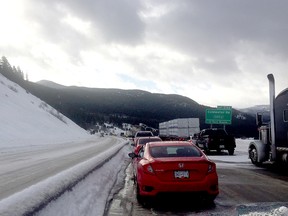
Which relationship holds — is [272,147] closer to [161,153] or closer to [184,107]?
[161,153]

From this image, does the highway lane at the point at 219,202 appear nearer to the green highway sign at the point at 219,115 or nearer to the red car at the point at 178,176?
the red car at the point at 178,176

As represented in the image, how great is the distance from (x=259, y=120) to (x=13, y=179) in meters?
10.5

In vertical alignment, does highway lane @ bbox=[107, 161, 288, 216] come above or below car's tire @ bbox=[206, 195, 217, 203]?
below

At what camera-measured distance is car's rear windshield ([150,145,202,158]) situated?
29.8 ft

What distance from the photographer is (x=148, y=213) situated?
7.68 metres

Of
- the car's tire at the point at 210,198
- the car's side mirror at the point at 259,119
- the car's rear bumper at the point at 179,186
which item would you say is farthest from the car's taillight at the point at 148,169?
the car's side mirror at the point at 259,119

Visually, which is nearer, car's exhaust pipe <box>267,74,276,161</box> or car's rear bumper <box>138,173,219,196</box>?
car's rear bumper <box>138,173,219,196</box>

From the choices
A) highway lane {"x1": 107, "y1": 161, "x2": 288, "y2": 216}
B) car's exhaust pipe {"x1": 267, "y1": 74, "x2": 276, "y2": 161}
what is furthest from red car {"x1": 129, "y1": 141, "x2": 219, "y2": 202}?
car's exhaust pipe {"x1": 267, "y1": 74, "x2": 276, "y2": 161}

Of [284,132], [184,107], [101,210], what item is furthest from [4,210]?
[184,107]

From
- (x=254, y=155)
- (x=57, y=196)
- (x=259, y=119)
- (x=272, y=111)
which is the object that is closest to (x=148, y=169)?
(x=57, y=196)

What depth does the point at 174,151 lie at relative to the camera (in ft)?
30.5

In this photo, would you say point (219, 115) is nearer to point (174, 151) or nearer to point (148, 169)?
point (174, 151)

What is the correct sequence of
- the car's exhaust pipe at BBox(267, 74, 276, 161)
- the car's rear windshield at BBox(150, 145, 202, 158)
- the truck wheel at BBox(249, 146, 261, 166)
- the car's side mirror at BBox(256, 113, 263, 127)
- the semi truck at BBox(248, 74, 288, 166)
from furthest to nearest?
the truck wheel at BBox(249, 146, 261, 166), the car's side mirror at BBox(256, 113, 263, 127), the car's exhaust pipe at BBox(267, 74, 276, 161), the semi truck at BBox(248, 74, 288, 166), the car's rear windshield at BBox(150, 145, 202, 158)

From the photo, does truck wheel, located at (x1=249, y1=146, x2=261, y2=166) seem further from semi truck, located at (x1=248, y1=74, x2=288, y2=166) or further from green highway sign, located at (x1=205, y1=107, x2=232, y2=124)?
green highway sign, located at (x1=205, y1=107, x2=232, y2=124)
